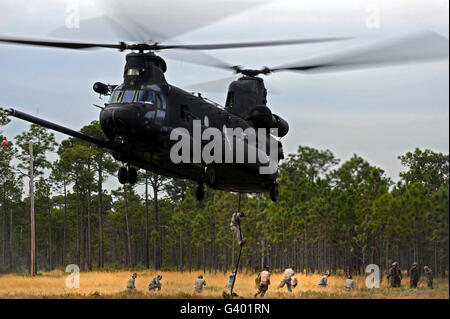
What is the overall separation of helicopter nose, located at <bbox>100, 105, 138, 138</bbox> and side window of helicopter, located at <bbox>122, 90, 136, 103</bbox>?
0.41 meters

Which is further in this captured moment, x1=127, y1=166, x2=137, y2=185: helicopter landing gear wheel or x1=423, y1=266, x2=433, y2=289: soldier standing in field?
x1=127, y1=166, x2=137, y2=185: helicopter landing gear wheel

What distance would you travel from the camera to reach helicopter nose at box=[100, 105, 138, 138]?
22.4m

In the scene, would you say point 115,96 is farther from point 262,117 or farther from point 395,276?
point 395,276

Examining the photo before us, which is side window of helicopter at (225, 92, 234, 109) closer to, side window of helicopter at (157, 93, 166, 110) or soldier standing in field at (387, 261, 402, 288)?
side window of helicopter at (157, 93, 166, 110)

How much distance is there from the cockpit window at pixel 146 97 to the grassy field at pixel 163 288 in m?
10.9

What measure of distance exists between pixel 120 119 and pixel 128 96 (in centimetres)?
112

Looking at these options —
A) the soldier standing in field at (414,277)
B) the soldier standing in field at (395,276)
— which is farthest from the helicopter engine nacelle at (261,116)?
the soldier standing in field at (395,276)

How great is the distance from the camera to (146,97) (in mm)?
23109

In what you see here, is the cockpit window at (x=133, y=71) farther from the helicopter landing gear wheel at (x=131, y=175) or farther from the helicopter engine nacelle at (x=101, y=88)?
the helicopter landing gear wheel at (x=131, y=175)
